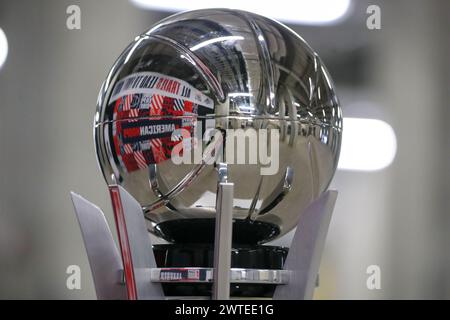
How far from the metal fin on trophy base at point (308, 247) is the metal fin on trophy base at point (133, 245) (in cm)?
17

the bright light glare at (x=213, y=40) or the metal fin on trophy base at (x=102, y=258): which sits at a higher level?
the bright light glare at (x=213, y=40)

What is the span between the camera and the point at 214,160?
101 cm

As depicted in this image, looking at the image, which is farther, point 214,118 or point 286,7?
point 286,7

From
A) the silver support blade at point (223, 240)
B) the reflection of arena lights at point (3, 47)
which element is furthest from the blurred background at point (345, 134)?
the silver support blade at point (223, 240)

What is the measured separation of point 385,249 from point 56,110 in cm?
153

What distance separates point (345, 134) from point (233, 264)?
2753mm

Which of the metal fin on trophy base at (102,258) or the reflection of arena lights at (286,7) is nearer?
the metal fin on trophy base at (102,258)

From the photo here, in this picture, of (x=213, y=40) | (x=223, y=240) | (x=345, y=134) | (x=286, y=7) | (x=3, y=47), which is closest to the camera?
(x=223, y=240)

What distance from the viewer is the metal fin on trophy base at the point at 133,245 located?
3.17 feet

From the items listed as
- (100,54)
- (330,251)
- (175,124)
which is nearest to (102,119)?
(175,124)

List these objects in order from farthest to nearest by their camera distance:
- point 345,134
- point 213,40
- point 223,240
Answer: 1. point 345,134
2. point 213,40
3. point 223,240

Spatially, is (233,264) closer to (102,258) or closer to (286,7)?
(102,258)

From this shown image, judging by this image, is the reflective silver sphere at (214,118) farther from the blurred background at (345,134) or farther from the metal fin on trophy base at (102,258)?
the blurred background at (345,134)

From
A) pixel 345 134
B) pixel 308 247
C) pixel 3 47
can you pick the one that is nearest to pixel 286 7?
pixel 345 134
